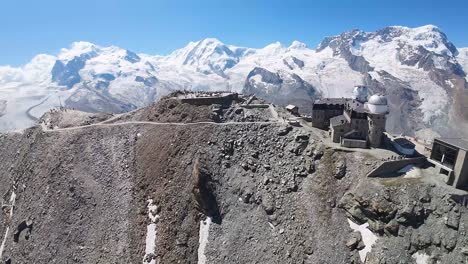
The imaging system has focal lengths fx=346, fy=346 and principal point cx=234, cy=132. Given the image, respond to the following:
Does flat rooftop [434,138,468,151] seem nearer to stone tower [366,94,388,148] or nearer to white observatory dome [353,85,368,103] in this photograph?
stone tower [366,94,388,148]

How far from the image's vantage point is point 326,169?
2921 inches

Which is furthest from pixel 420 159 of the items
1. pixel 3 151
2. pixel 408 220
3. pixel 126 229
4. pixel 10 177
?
pixel 3 151

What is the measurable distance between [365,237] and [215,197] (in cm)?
3221

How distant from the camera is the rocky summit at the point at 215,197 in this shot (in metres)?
62.7

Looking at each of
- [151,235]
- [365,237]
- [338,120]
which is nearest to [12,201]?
[151,235]

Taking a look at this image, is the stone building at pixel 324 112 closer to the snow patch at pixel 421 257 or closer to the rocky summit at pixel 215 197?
the rocky summit at pixel 215 197

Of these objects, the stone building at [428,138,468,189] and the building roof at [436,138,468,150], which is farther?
the building roof at [436,138,468,150]

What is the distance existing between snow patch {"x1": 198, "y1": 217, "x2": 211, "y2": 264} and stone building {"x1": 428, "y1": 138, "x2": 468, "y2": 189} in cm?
4841

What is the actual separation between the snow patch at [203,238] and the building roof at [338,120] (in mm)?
37723

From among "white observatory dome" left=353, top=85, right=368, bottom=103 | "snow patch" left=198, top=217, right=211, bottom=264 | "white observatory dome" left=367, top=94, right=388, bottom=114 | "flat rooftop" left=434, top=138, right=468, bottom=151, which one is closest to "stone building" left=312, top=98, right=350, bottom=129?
"white observatory dome" left=367, top=94, right=388, bottom=114

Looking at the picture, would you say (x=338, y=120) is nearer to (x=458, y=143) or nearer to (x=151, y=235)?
(x=458, y=143)

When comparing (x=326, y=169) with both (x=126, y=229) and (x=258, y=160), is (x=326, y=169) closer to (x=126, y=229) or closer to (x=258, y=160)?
(x=258, y=160)

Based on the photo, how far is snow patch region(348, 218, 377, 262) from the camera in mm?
62281

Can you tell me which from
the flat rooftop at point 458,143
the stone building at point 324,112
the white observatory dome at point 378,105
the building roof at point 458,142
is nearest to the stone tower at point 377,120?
the white observatory dome at point 378,105
